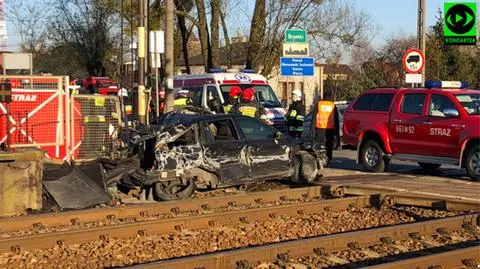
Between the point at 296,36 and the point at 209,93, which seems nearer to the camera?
the point at 296,36

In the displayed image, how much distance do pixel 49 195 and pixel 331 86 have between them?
155ft

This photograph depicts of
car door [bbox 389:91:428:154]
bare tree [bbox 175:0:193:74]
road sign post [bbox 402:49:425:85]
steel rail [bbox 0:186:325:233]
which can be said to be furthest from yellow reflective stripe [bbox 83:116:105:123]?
bare tree [bbox 175:0:193:74]

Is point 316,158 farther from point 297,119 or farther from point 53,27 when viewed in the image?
point 53,27

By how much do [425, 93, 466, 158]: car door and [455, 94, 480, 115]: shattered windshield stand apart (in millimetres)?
190

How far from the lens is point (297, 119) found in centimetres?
1764

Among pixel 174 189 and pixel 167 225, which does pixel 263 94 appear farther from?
pixel 167 225

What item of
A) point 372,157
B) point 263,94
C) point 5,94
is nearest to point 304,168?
point 372,157

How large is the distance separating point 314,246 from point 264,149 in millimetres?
5378

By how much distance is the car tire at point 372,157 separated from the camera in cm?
1669

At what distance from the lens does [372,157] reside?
1691 centimetres

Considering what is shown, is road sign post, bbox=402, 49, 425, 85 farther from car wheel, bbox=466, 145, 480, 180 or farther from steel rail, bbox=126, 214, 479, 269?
steel rail, bbox=126, 214, 479, 269

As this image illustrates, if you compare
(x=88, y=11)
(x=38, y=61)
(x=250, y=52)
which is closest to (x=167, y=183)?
(x=250, y=52)

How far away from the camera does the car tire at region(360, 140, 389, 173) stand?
54.7ft

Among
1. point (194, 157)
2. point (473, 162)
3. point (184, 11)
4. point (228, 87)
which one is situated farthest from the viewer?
point (184, 11)
